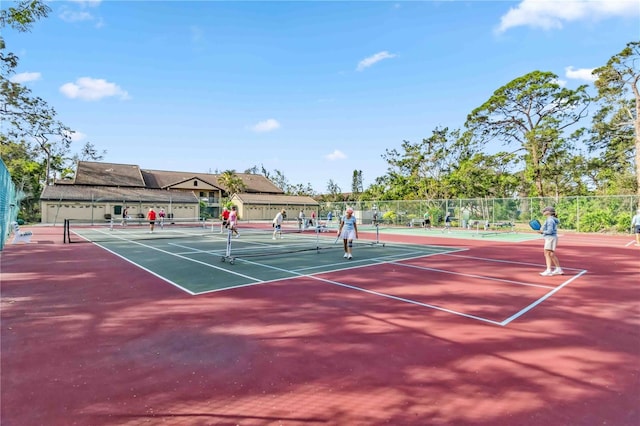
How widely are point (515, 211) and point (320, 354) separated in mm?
32814

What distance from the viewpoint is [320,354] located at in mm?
4492

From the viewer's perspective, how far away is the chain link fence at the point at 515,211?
26500 mm

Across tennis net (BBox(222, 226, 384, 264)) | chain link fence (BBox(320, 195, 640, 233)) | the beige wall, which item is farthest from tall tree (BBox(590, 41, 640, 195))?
the beige wall

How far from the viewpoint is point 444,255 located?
13953 millimetres

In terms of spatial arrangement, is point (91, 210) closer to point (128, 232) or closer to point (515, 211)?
point (128, 232)

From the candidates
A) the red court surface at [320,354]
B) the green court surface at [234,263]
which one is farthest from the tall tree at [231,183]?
the red court surface at [320,354]

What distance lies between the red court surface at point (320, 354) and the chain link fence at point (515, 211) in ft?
64.6

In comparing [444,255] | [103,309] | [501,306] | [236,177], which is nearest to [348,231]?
[444,255]

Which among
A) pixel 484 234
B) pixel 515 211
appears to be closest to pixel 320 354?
pixel 484 234

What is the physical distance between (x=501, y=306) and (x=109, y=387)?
6.38 m

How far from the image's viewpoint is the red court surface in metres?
3.25

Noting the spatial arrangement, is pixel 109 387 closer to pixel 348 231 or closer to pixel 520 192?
pixel 348 231

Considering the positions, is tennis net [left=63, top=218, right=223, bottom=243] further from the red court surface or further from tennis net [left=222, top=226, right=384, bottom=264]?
the red court surface

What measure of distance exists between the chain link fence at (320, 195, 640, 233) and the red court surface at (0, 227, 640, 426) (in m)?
19.7
